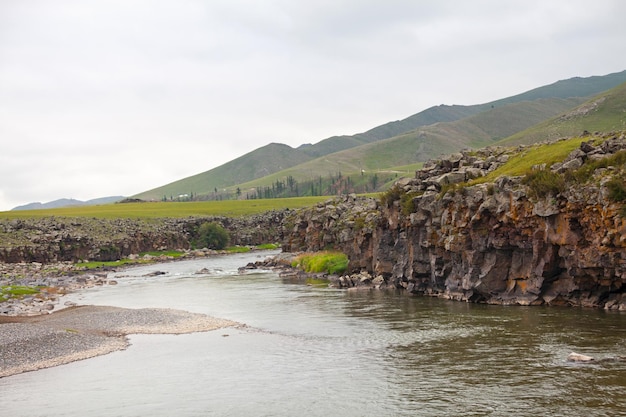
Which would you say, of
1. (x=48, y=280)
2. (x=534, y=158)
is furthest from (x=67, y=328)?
(x=48, y=280)

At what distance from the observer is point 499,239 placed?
55.5m

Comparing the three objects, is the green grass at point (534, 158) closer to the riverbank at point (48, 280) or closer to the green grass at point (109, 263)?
the riverbank at point (48, 280)

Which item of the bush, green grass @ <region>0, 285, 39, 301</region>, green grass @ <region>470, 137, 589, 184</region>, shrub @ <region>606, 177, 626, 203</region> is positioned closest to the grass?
green grass @ <region>470, 137, 589, 184</region>

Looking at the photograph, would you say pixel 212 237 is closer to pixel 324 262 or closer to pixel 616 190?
pixel 324 262

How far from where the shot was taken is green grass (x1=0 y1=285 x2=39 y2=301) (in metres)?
74.3

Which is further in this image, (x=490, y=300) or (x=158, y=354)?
(x=490, y=300)

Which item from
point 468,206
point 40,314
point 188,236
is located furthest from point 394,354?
point 188,236

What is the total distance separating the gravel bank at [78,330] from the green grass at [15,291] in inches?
584

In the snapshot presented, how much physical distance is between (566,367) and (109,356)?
28.8 metres

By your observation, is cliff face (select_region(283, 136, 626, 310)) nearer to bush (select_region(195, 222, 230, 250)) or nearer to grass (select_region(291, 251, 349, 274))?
grass (select_region(291, 251, 349, 274))

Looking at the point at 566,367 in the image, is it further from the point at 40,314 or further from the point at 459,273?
the point at 40,314

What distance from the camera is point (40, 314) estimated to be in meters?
61.8

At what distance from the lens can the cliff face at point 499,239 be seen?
47.0 metres

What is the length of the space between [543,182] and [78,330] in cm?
3966
